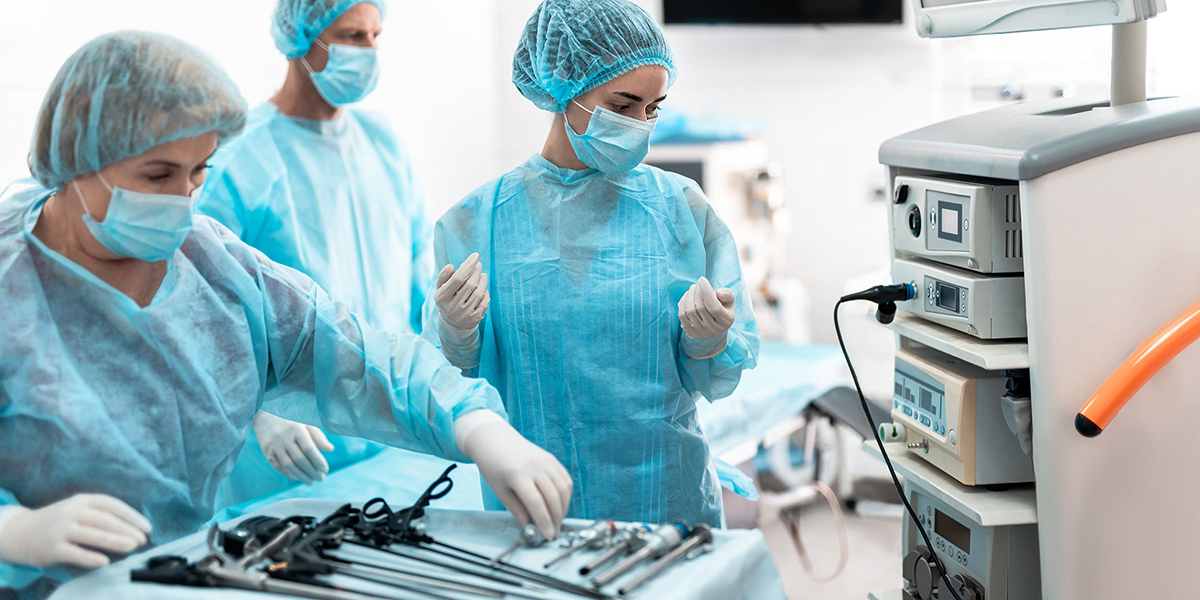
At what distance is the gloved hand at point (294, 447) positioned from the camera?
1.54 m

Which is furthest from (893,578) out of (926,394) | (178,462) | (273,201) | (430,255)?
(178,462)

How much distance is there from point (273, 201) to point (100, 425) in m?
0.88

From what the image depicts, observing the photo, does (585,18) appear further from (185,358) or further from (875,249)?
(875,249)

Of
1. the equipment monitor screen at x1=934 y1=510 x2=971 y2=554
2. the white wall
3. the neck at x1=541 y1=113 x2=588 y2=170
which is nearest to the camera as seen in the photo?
the neck at x1=541 y1=113 x2=588 y2=170

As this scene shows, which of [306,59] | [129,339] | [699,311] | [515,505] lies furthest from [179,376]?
[306,59]

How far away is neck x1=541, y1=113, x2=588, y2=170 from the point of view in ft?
4.83

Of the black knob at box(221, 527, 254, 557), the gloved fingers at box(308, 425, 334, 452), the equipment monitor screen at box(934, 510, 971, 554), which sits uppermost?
the black knob at box(221, 527, 254, 557)

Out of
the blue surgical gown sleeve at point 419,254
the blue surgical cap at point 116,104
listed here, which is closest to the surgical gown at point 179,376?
the blue surgical cap at point 116,104

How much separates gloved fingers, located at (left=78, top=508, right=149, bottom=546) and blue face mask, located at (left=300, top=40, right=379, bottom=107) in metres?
1.13

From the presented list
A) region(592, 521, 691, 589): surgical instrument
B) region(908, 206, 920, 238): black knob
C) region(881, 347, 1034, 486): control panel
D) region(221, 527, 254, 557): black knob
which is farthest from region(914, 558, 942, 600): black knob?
region(221, 527, 254, 557): black knob

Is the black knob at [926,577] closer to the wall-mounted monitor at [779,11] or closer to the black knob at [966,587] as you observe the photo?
the black knob at [966,587]

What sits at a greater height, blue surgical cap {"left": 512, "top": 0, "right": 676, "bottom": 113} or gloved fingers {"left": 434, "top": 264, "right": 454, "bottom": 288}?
blue surgical cap {"left": 512, "top": 0, "right": 676, "bottom": 113}

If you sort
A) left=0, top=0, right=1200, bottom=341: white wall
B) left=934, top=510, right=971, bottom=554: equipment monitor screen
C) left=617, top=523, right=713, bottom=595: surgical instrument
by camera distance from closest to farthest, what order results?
left=617, top=523, right=713, bottom=595: surgical instrument, left=934, top=510, right=971, bottom=554: equipment monitor screen, left=0, top=0, right=1200, bottom=341: white wall

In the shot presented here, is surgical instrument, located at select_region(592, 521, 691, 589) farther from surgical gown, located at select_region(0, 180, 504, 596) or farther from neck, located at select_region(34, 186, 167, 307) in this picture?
neck, located at select_region(34, 186, 167, 307)
